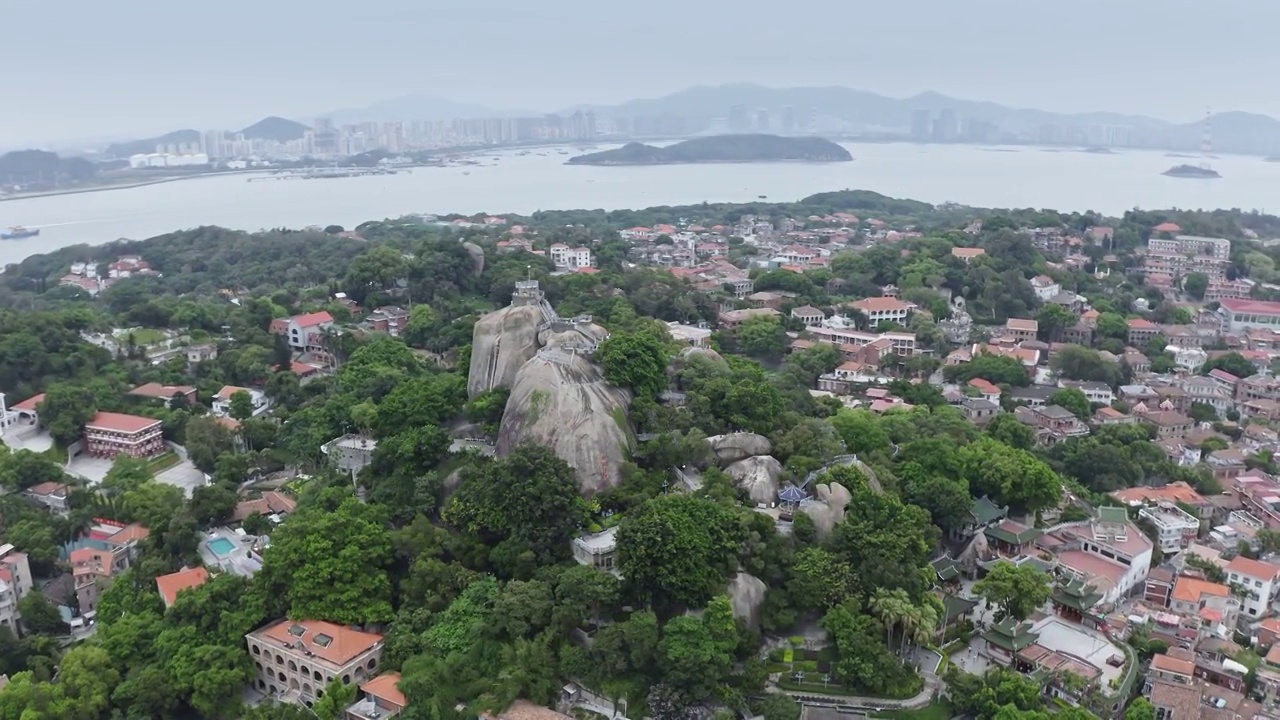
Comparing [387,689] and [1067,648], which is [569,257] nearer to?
[387,689]

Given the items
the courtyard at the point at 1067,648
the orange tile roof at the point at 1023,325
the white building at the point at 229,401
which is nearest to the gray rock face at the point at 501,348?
the white building at the point at 229,401

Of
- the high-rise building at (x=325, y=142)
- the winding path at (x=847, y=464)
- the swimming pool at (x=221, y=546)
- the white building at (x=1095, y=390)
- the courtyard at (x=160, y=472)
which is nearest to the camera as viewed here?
the winding path at (x=847, y=464)

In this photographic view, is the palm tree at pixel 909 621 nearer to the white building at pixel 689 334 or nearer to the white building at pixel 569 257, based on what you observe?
the white building at pixel 689 334

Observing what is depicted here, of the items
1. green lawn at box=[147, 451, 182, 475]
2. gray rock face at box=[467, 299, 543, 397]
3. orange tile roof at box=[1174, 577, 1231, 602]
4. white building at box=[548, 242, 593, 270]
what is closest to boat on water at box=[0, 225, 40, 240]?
white building at box=[548, 242, 593, 270]

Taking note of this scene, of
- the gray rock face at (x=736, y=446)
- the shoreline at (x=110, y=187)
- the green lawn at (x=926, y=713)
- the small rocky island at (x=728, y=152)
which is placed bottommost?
the green lawn at (x=926, y=713)

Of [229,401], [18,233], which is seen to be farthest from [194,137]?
[229,401]

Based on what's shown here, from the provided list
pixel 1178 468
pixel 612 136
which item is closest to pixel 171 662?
pixel 1178 468
